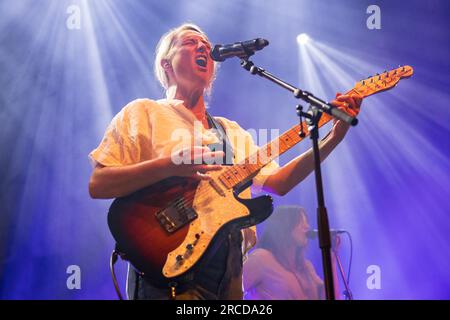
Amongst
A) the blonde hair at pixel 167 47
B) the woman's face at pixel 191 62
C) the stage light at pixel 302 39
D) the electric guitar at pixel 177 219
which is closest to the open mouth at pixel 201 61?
the woman's face at pixel 191 62

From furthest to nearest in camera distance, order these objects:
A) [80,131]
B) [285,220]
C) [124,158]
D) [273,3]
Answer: [273,3] < [80,131] < [285,220] < [124,158]

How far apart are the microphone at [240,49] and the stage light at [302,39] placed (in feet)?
9.06

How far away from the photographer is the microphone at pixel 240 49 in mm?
2480

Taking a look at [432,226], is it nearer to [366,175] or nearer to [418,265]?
[418,265]

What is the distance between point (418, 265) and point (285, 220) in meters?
1.53

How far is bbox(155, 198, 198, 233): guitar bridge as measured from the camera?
7.89 ft

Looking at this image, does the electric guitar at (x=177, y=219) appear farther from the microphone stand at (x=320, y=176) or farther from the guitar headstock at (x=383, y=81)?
the guitar headstock at (x=383, y=81)

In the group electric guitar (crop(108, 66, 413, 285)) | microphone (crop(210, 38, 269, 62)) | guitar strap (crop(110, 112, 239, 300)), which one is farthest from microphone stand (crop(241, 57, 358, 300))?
guitar strap (crop(110, 112, 239, 300))

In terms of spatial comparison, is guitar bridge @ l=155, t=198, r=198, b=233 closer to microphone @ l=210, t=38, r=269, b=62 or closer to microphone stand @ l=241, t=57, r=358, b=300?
microphone stand @ l=241, t=57, r=358, b=300

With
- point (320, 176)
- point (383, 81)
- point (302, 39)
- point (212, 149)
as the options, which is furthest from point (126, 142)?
point (302, 39)

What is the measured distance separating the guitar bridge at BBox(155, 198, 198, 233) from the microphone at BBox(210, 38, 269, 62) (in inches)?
31.4

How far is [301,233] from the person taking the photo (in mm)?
4609
